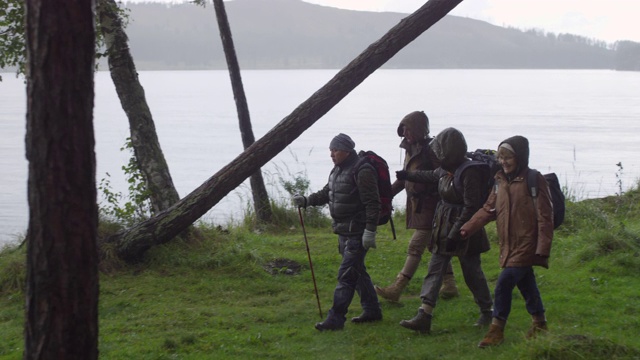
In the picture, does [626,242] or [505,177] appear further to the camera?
[626,242]

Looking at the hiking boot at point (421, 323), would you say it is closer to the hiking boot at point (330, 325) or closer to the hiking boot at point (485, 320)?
the hiking boot at point (485, 320)

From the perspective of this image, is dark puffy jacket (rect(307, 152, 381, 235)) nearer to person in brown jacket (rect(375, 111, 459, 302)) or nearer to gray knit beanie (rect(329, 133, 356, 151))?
gray knit beanie (rect(329, 133, 356, 151))

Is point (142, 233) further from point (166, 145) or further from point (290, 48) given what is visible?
point (290, 48)

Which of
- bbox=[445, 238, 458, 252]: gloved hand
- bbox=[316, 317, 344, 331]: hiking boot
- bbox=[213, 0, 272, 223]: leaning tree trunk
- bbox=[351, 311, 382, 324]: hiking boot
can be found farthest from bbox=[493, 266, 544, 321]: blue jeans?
bbox=[213, 0, 272, 223]: leaning tree trunk

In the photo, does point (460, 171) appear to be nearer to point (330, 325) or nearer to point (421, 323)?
point (421, 323)

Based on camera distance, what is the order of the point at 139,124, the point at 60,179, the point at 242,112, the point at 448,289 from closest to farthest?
the point at 60,179 → the point at 448,289 → the point at 139,124 → the point at 242,112

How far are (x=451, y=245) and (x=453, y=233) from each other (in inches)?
5.5

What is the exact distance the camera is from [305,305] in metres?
8.73

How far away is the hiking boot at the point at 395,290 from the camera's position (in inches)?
333

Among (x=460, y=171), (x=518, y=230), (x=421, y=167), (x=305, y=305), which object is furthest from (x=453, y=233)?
(x=305, y=305)

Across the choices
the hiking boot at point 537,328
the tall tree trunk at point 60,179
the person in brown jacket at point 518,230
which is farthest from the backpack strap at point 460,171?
the tall tree trunk at point 60,179

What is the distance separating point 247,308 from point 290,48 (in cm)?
17661

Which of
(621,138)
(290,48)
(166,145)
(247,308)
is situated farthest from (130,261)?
(290,48)

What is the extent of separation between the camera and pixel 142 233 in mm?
9961
